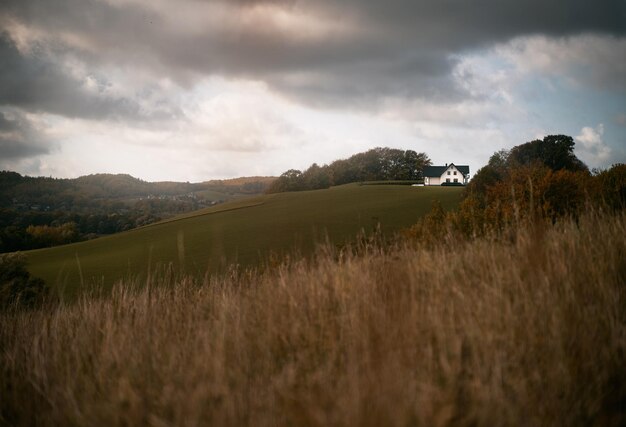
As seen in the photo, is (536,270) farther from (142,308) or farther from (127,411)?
(142,308)

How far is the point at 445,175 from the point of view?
11062 cm

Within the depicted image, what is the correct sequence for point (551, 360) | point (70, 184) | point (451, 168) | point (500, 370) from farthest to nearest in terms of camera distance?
point (70, 184) < point (451, 168) < point (551, 360) < point (500, 370)

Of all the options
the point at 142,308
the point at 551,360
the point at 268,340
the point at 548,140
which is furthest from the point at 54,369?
the point at 548,140

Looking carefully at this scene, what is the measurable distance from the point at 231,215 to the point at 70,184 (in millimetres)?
129738

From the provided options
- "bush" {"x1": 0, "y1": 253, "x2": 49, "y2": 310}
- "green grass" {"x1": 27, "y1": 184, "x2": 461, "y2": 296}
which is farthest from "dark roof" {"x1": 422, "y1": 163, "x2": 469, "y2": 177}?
"bush" {"x1": 0, "y1": 253, "x2": 49, "y2": 310}

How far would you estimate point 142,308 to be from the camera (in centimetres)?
601

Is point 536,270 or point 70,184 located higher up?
point 70,184

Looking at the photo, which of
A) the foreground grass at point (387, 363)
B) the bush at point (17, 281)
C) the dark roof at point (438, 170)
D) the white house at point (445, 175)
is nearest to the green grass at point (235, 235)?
the bush at point (17, 281)

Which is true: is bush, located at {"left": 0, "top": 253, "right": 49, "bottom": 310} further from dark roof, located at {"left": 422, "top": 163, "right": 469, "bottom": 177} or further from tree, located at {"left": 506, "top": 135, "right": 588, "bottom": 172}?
dark roof, located at {"left": 422, "top": 163, "right": 469, "bottom": 177}

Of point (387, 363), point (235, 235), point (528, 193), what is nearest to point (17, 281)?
point (235, 235)

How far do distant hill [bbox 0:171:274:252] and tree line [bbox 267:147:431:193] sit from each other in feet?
57.6

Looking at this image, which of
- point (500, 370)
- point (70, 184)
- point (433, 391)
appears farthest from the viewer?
point (70, 184)

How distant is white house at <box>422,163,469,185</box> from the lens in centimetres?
→ 10931

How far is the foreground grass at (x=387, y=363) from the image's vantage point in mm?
2375
